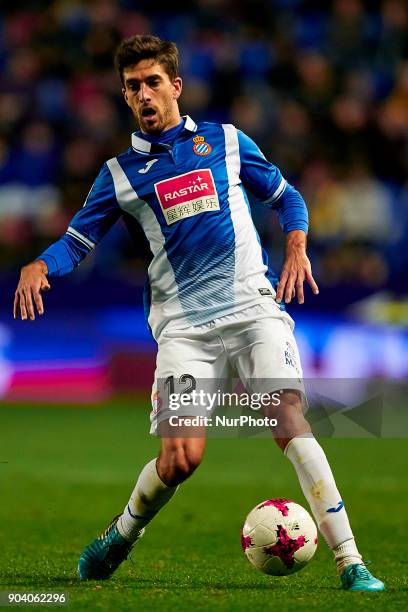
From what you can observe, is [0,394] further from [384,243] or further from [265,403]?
[265,403]

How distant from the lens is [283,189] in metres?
5.57

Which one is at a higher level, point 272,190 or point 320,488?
point 272,190

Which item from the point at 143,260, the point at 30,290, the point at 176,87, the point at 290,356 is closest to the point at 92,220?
the point at 30,290

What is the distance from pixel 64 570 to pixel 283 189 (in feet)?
6.86

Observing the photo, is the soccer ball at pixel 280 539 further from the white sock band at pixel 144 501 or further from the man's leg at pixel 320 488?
the white sock band at pixel 144 501

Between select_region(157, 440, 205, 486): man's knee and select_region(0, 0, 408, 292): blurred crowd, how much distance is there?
26.7ft

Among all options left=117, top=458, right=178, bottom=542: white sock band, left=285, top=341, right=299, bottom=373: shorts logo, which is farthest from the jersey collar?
left=117, top=458, right=178, bottom=542: white sock band

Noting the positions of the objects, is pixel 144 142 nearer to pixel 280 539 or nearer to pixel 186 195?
pixel 186 195

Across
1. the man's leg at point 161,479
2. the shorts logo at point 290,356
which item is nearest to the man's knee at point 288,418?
the shorts logo at point 290,356

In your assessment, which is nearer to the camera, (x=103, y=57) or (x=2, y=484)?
(x=2, y=484)

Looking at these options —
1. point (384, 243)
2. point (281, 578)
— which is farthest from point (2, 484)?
point (384, 243)

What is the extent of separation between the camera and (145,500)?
530 cm

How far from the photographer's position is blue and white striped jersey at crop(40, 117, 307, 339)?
5.39 m

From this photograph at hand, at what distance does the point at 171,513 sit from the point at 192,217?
2.96 metres
